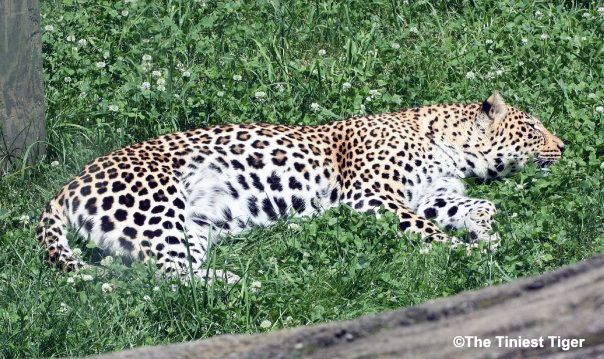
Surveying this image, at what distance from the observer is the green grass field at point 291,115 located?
6.18 metres

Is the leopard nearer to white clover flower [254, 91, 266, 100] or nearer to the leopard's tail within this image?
the leopard's tail

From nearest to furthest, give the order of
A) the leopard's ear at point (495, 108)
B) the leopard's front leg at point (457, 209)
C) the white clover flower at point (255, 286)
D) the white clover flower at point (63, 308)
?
the white clover flower at point (63, 308) < the white clover flower at point (255, 286) < the leopard's front leg at point (457, 209) < the leopard's ear at point (495, 108)

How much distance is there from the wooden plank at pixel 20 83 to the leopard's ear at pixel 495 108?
11.3 feet

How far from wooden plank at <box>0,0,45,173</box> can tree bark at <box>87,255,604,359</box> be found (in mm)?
5498

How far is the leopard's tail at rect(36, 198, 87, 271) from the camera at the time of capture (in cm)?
680

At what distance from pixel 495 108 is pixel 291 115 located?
1646 millimetres

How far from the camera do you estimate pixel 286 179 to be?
26.7 ft

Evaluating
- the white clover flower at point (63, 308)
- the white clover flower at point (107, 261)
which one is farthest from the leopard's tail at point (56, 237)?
the white clover flower at point (63, 308)

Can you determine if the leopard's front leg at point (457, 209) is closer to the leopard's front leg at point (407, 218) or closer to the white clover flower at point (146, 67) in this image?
the leopard's front leg at point (407, 218)

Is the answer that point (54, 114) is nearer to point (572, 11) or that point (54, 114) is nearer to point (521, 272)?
point (521, 272)

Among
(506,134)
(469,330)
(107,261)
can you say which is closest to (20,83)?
(107,261)

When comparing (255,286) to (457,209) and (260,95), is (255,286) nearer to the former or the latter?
(457,209)

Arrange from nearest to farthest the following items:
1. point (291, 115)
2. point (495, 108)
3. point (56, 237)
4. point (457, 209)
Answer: point (56, 237), point (457, 209), point (495, 108), point (291, 115)

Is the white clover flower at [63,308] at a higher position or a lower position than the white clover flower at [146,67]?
lower
